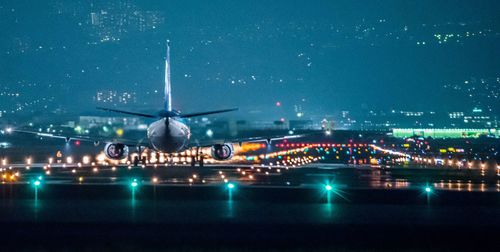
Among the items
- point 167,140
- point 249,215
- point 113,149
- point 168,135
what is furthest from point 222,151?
point 249,215

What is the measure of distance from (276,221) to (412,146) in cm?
10344

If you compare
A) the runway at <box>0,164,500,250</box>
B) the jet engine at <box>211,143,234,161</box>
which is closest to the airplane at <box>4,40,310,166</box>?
the jet engine at <box>211,143,234,161</box>

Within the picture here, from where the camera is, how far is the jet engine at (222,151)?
68375mm

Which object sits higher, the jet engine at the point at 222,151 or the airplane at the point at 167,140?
the airplane at the point at 167,140

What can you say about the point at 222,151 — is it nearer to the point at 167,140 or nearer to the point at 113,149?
the point at 167,140

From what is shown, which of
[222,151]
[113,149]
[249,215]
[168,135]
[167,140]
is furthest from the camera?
[222,151]

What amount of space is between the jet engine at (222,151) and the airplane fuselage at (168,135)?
479cm

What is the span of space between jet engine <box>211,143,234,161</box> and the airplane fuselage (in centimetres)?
479

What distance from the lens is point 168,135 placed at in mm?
61656

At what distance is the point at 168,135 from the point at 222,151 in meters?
7.90

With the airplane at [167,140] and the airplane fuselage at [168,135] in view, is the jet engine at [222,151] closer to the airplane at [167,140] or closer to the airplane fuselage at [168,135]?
the airplane at [167,140]

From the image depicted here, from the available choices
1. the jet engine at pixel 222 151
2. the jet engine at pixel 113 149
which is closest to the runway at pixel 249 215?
the jet engine at pixel 113 149

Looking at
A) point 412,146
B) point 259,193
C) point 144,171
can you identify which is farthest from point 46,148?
point 259,193

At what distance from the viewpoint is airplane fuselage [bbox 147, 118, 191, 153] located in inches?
2415
